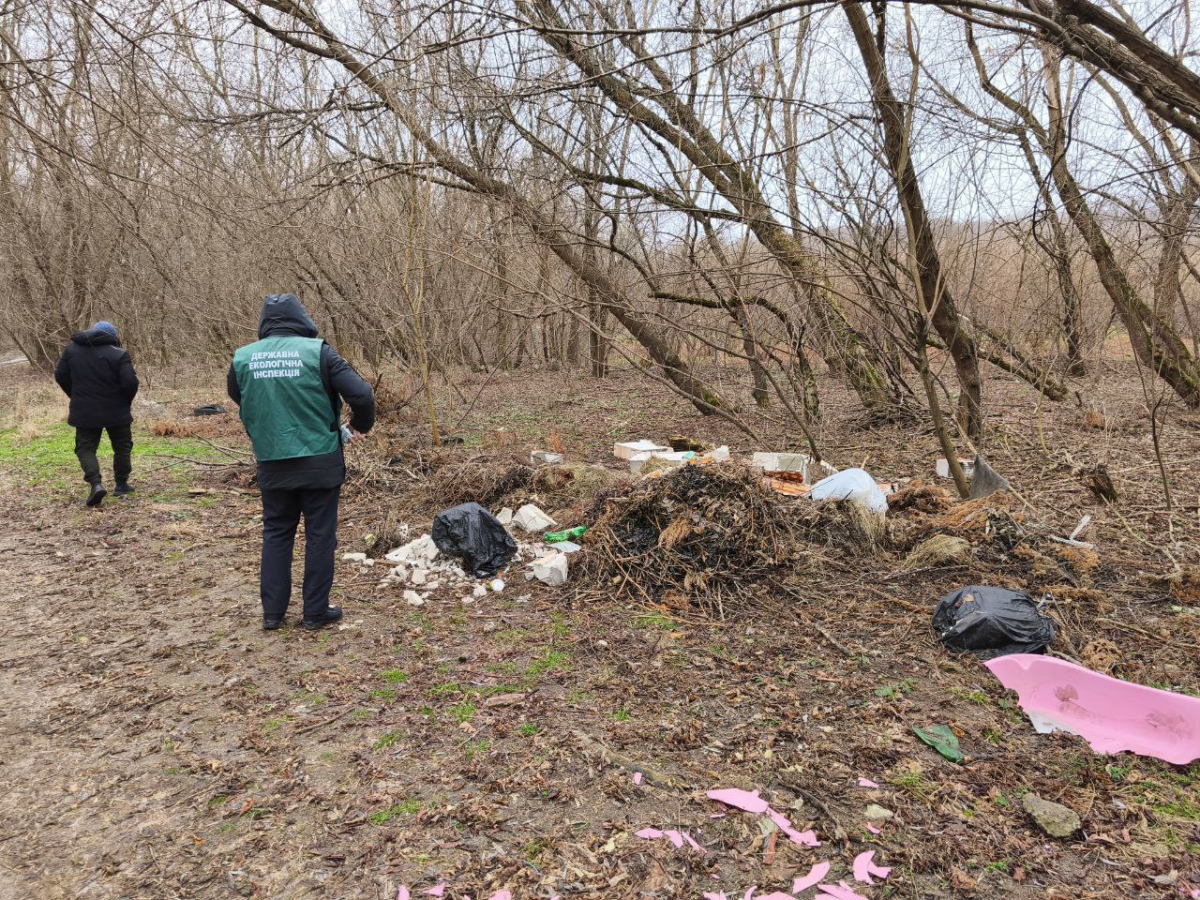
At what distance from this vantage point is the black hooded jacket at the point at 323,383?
147 inches

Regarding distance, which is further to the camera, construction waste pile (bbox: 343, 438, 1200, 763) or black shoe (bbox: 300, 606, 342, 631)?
black shoe (bbox: 300, 606, 342, 631)

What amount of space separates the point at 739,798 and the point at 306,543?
2.56 m

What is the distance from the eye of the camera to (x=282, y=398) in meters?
3.70

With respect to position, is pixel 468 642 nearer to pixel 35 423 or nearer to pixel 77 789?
pixel 77 789

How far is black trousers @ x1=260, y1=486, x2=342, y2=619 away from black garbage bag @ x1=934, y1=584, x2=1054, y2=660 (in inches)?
126

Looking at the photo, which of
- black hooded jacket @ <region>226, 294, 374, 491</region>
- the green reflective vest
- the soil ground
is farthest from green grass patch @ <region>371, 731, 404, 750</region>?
the green reflective vest

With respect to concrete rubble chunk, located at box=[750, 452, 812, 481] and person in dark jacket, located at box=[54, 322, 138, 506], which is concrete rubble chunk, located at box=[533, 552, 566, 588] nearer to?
concrete rubble chunk, located at box=[750, 452, 812, 481]

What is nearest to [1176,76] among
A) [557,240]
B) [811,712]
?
[811,712]

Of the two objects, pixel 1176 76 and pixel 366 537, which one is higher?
pixel 1176 76

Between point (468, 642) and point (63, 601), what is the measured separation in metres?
2.68

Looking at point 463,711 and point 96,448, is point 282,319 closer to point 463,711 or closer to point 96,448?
point 463,711

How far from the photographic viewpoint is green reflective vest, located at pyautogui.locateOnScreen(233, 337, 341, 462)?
3691 millimetres

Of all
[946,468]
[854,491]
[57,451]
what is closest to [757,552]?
[854,491]

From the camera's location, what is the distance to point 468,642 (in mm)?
3779
